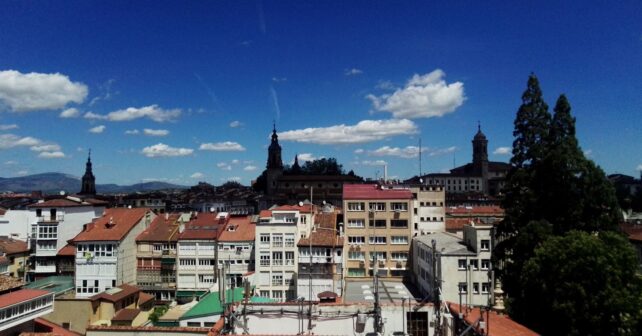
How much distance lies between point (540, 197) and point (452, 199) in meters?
87.4

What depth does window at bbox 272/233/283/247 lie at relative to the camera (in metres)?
46.6

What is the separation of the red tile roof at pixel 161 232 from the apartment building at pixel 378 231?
20.2m

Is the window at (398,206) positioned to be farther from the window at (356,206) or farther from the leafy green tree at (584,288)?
the leafy green tree at (584,288)

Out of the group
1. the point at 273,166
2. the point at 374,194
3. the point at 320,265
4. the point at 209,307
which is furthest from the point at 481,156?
the point at 209,307

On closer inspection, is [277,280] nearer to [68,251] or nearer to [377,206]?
[377,206]

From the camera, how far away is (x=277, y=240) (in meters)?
46.6

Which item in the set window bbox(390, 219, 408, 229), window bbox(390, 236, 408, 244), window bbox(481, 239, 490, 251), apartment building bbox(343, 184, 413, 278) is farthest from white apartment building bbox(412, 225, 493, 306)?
window bbox(390, 219, 408, 229)

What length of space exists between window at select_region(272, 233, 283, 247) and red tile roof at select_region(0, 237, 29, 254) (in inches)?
1167

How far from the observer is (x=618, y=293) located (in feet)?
72.5

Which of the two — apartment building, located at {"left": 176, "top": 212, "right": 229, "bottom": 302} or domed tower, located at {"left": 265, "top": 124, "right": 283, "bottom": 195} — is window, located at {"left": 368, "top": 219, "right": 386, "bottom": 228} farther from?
domed tower, located at {"left": 265, "top": 124, "right": 283, "bottom": 195}

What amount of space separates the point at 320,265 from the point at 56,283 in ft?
91.0

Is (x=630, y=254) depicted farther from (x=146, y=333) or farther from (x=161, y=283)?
A: (x=161, y=283)

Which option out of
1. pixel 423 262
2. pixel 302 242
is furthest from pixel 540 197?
pixel 302 242

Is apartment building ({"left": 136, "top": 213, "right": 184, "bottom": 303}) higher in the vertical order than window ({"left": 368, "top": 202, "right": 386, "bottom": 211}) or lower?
lower
